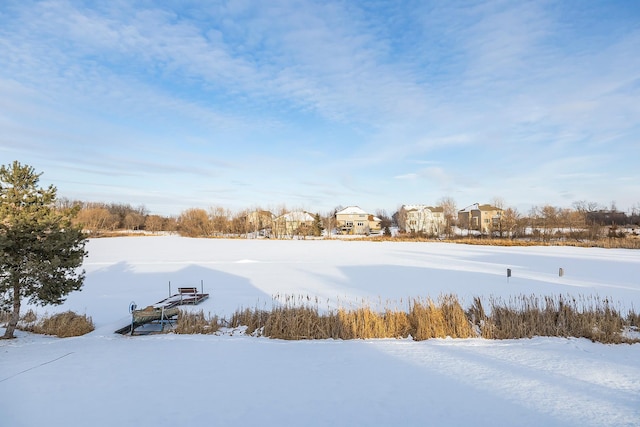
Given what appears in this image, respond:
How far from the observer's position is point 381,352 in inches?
216

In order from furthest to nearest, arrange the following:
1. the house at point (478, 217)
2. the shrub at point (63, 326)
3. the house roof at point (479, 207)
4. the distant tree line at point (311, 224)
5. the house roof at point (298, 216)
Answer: the house roof at point (479, 207)
the house at point (478, 217)
the house roof at point (298, 216)
the distant tree line at point (311, 224)
the shrub at point (63, 326)

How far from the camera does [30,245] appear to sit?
20.7 ft

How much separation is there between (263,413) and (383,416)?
4.06 ft

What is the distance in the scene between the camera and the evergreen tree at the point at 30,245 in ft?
20.1

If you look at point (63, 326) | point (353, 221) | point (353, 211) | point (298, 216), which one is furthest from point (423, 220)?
point (63, 326)

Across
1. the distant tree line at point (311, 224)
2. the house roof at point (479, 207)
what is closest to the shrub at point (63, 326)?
the distant tree line at point (311, 224)

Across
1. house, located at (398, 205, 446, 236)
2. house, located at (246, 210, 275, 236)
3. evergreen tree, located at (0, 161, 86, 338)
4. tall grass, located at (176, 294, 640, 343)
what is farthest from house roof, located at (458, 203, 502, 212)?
evergreen tree, located at (0, 161, 86, 338)

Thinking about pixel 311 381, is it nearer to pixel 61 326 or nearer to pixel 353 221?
pixel 61 326

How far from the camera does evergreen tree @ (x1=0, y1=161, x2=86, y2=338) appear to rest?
20.1ft

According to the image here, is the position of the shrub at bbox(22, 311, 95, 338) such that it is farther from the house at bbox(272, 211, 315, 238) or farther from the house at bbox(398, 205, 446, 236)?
the house at bbox(398, 205, 446, 236)

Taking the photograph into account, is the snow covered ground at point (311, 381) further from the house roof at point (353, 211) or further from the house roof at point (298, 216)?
the house roof at point (353, 211)

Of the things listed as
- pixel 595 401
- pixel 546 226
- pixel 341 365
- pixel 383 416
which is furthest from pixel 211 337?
pixel 546 226

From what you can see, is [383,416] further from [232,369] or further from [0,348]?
[0,348]

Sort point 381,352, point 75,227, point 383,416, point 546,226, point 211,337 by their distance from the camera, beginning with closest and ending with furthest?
point 383,416
point 381,352
point 211,337
point 75,227
point 546,226
